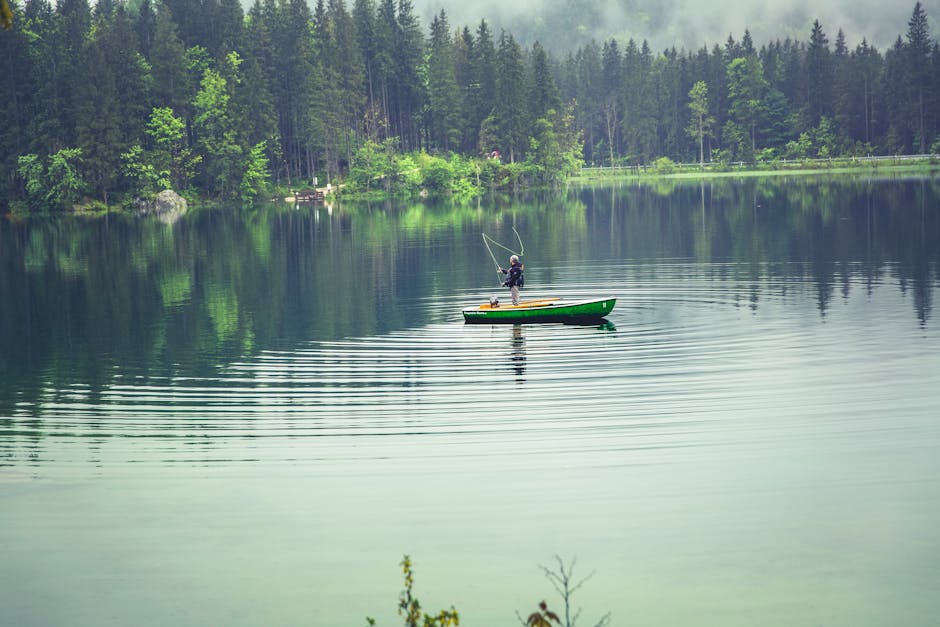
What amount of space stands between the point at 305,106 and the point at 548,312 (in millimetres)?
114753

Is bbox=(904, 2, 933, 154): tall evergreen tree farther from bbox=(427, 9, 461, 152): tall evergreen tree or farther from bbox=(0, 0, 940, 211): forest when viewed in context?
bbox=(427, 9, 461, 152): tall evergreen tree

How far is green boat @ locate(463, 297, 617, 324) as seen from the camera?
30984 mm

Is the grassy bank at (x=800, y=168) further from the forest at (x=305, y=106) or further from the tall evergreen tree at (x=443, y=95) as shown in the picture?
the tall evergreen tree at (x=443, y=95)

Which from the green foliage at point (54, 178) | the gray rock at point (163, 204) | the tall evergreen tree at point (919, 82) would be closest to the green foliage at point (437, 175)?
the gray rock at point (163, 204)

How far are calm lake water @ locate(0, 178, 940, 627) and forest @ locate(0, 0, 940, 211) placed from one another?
86.5m

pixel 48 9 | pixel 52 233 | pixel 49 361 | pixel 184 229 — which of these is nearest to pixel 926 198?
pixel 184 229

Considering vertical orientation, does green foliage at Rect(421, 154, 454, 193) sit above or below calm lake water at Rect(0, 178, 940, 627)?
above

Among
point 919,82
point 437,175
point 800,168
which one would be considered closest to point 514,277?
point 437,175

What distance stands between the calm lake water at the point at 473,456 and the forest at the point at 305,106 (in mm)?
86535

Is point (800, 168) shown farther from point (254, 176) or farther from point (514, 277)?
point (514, 277)

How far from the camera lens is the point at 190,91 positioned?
13300 centimetres

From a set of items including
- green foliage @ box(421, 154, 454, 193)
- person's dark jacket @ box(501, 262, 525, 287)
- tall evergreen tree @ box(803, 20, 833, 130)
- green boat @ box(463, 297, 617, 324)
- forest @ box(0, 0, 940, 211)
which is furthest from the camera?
tall evergreen tree @ box(803, 20, 833, 130)

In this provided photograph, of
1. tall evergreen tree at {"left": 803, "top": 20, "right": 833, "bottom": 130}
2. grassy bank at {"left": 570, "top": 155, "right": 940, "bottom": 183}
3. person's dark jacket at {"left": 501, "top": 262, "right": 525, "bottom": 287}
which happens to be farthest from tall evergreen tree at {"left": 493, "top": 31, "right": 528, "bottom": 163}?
person's dark jacket at {"left": 501, "top": 262, "right": 525, "bottom": 287}

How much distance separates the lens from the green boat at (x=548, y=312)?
31.0m
